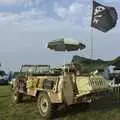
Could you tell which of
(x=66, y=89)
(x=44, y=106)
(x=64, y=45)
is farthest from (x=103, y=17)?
(x=66, y=89)

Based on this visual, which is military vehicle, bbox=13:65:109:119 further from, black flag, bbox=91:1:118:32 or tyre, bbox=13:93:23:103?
black flag, bbox=91:1:118:32

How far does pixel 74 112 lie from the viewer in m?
15.3

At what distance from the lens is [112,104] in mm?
16766

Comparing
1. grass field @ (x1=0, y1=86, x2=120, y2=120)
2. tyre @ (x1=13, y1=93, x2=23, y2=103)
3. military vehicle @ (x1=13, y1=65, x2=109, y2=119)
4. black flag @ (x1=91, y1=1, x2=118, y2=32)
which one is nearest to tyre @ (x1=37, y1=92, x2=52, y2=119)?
military vehicle @ (x1=13, y1=65, x2=109, y2=119)

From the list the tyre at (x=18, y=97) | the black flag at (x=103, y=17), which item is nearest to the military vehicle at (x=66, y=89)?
the tyre at (x=18, y=97)

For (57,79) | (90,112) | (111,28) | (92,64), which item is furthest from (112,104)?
(92,64)

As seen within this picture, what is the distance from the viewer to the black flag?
20055 mm

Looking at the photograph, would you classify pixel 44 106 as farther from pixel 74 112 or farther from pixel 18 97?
pixel 18 97

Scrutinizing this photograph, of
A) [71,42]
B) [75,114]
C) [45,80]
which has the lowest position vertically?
[75,114]

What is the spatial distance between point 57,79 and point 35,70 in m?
4.59

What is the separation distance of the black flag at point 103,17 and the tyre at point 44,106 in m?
5.87

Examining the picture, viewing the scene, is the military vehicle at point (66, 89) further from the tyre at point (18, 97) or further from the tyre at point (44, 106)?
the tyre at point (18, 97)

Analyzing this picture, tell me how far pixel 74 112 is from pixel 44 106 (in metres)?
1.09

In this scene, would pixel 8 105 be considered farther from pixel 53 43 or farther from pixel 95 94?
pixel 95 94
